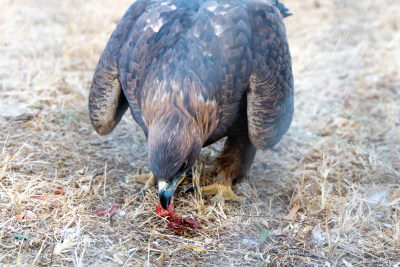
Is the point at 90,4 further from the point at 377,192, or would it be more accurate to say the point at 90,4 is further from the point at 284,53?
the point at 377,192

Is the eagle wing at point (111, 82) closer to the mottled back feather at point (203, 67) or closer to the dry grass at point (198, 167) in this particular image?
the mottled back feather at point (203, 67)

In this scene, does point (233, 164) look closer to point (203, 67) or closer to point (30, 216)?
point (203, 67)

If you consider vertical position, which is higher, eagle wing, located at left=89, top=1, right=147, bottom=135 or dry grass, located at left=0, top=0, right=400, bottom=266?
eagle wing, located at left=89, top=1, right=147, bottom=135

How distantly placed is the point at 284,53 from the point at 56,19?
445 cm

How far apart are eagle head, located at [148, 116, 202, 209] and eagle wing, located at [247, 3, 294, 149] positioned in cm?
77

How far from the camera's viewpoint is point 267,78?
3.65 meters

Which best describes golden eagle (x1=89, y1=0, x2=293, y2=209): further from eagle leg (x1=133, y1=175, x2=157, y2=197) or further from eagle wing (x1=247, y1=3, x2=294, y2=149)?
eagle leg (x1=133, y1=175, x2=157, y2=197)

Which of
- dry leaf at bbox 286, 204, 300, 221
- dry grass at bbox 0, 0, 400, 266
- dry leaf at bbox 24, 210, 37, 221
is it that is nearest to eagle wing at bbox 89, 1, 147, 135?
dry grass at bbox 0, 0, 400, 266

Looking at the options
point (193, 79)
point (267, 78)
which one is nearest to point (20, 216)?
point (193, 79)

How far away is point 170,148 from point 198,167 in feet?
4.83

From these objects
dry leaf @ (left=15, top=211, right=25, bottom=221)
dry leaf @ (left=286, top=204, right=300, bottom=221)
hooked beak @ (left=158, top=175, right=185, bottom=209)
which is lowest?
dry leaf @ (left=286, top=204, right=300, bottom=221)

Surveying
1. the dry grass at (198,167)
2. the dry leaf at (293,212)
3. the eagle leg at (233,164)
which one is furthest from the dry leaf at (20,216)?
the dry leaf at (293,212)

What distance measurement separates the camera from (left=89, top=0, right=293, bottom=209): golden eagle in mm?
3059

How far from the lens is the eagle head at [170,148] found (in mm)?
2926
